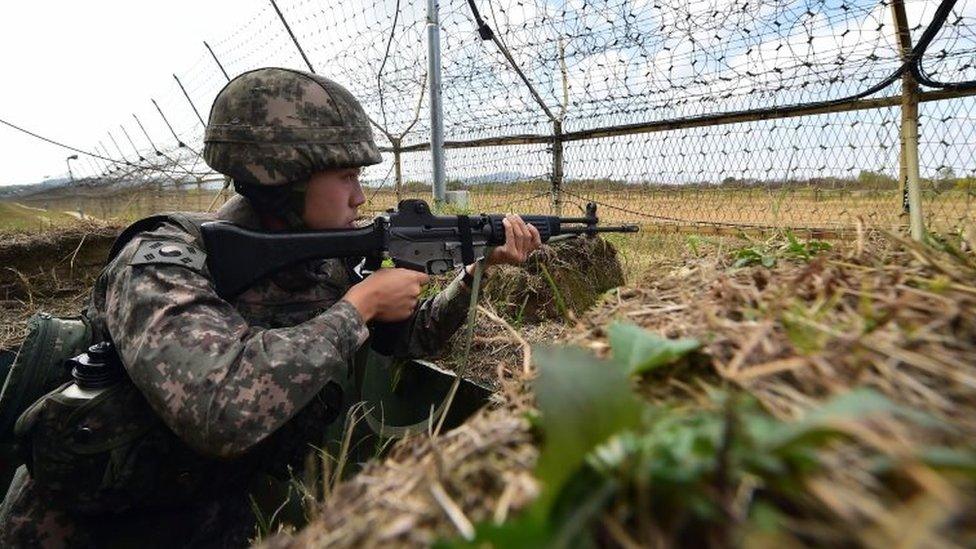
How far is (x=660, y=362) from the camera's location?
58 cm

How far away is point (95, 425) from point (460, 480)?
163 centimetres

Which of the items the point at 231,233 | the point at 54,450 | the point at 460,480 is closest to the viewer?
the point at 460,480

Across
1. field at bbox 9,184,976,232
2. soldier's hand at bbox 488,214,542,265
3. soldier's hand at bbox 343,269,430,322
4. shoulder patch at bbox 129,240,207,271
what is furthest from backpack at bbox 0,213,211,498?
field at bbox 9,184,976,232

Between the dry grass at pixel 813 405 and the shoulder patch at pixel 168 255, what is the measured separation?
1.37 metres

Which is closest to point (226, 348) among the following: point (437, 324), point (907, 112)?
point (437, 324)

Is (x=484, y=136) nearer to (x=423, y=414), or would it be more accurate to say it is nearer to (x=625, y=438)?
(x=423, y=414)

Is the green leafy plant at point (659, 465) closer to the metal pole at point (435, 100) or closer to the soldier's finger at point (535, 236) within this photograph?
the soldier's finger at point (535, 236)

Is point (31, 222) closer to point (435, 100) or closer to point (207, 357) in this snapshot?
point (435, 100)

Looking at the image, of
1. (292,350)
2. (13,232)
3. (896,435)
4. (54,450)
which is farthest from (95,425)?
(13,232)

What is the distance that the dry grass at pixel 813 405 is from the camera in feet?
1.14

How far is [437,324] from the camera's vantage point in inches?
95.0

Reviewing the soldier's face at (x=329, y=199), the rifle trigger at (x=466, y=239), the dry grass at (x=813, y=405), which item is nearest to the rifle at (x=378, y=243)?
the rifle trigger at (x=466, y=239)

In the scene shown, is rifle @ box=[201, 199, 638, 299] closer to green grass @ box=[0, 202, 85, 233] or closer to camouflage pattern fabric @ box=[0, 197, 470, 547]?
camouflage pattern fabric @ box=[0, 197, 470, 547]

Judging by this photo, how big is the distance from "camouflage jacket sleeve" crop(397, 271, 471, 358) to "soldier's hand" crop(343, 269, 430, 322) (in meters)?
0.25
